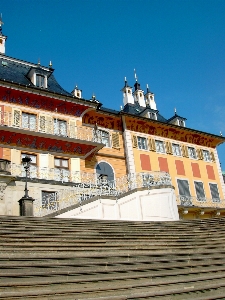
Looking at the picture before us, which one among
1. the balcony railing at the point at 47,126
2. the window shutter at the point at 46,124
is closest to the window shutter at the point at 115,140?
the balcony railing at the point at 47,126

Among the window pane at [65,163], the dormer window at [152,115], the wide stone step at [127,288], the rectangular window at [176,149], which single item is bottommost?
the wide stone step at [127,288]

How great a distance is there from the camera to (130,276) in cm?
612

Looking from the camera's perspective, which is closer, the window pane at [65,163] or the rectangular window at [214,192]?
the window pane at [65,163]

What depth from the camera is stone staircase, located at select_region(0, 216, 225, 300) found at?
5.43 m

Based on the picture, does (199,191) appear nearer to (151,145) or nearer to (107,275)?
(151,145)

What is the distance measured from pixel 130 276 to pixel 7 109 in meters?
16.9

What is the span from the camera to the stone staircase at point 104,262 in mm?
5434

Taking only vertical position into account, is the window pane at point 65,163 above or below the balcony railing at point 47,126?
below

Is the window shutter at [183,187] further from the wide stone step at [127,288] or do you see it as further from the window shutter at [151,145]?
the wide stone step at [127,288]

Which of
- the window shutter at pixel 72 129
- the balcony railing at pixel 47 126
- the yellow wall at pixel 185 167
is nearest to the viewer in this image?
the balcony railing at pixel 47 126

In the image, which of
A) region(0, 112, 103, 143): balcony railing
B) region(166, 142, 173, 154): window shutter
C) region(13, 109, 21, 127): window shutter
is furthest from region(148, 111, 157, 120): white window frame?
region(13, 109, 21, 127): window shutter

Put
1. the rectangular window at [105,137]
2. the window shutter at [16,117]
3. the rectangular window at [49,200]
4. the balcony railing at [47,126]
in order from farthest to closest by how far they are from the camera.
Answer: the rectangular window at [105,137] → the window shutter at [16,117] → the balcony railing at [47,126] → the rectangular window at [49,200]

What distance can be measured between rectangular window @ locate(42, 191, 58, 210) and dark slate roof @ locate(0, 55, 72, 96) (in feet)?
26.5

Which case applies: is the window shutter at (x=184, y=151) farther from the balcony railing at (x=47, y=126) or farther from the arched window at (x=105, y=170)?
the balcony railing at (x=47, y=126)
